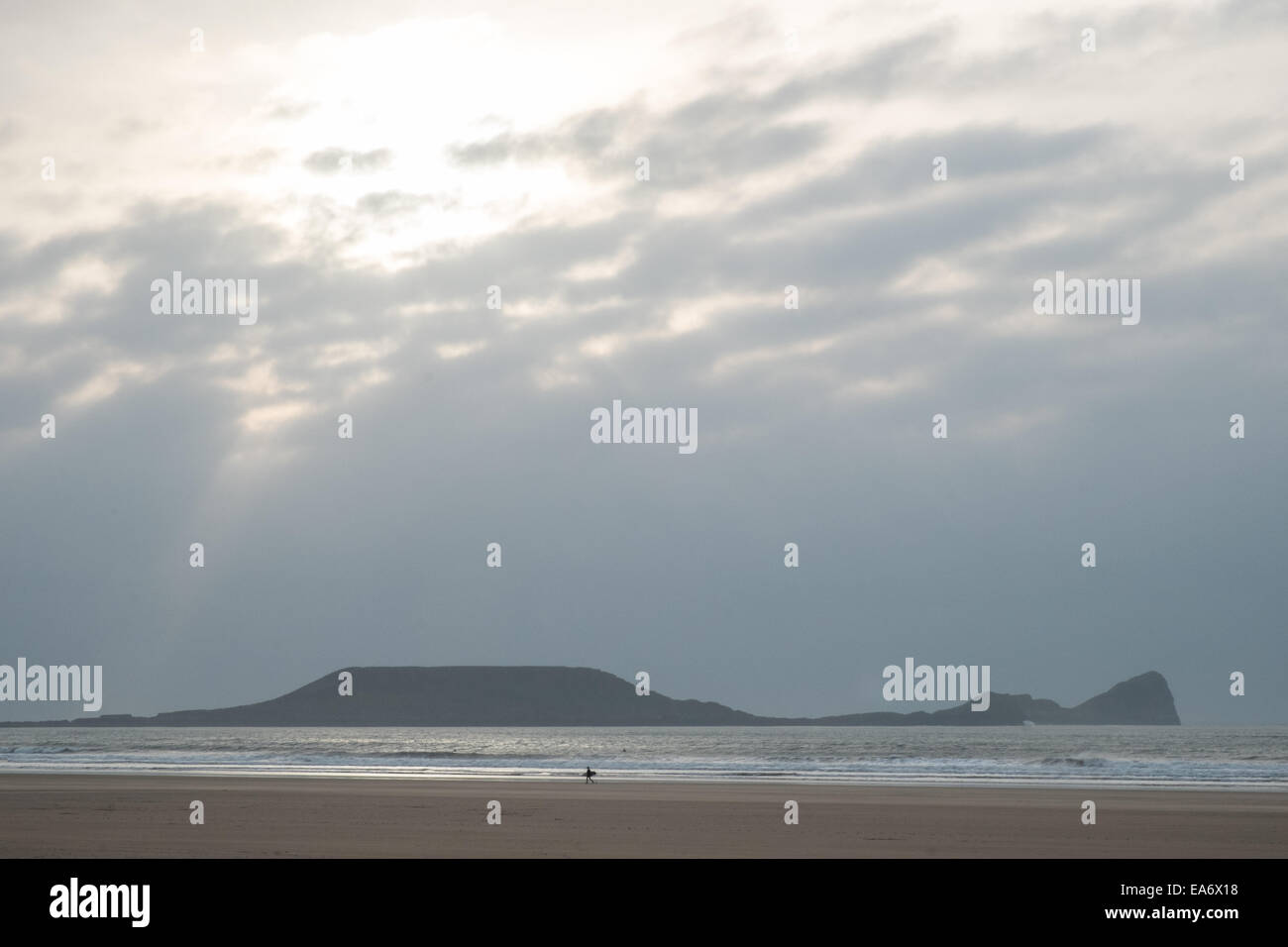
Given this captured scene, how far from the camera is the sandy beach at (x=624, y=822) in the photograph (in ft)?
67.1

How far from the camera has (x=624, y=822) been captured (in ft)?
81.9

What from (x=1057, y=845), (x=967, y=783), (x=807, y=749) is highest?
(x=1057, y=845)

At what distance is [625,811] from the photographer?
90.3ft

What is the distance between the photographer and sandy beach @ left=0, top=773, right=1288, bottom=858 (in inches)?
805
